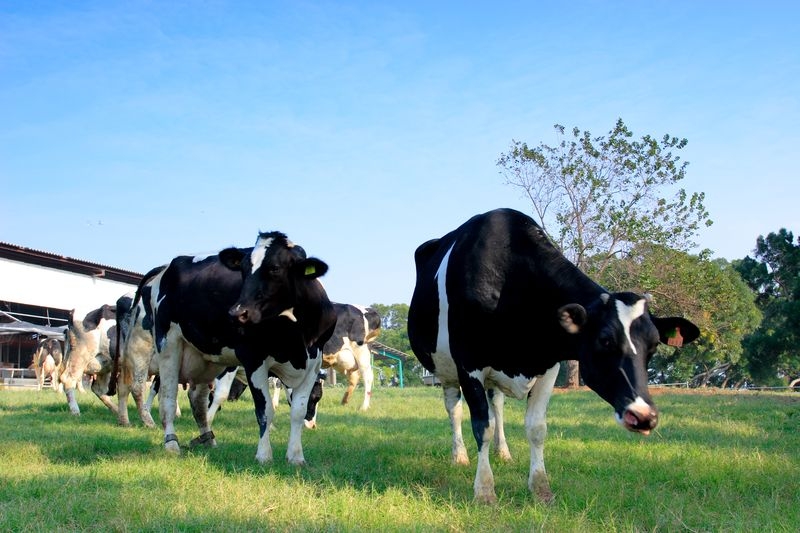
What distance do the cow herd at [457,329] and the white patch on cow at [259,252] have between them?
2 cm

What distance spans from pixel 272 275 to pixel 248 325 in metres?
0.56

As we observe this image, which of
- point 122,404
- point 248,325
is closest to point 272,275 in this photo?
point 248,325

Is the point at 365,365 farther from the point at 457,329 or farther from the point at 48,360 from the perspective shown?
the point at 48,360

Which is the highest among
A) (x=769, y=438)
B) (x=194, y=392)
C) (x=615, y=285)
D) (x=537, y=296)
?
(x=615, y=285)

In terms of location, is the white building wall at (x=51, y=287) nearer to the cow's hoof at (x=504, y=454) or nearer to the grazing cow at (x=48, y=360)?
the grazing cow at (x=48, y=360)

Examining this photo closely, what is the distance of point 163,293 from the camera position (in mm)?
9641

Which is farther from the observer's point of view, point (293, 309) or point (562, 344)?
point (293, 309)

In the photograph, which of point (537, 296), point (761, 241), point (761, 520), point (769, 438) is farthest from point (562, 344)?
point (761, 241)

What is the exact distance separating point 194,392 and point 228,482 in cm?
370

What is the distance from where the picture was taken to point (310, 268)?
8.16 metres

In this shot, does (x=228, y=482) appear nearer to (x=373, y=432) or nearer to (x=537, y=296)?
(x=537, y=296)

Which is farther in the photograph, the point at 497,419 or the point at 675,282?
the point at 675,282

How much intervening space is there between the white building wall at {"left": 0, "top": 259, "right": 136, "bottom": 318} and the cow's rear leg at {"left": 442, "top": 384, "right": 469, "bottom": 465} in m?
34.3

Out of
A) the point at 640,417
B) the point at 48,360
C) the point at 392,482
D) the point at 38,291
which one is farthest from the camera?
the point at 38,291
